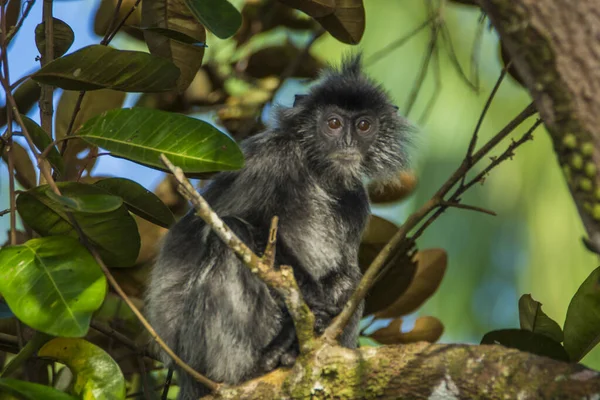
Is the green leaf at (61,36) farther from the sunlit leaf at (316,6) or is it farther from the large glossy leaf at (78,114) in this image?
the sunlit leaf at (316,6)

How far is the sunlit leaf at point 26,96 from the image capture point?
13.6 feet

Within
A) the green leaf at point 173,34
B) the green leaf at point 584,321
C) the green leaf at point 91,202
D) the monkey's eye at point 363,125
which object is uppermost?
the green leaf at point 173,34

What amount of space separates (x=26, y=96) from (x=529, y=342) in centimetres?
281

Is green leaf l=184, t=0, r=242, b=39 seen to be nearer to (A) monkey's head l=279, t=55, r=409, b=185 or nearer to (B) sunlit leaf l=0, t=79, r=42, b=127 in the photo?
(A) monkey's head l=279, t=55, r=409, b=185

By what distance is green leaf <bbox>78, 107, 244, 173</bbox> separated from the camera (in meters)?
2.77

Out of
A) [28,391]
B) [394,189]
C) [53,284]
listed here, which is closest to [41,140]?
[53,284]

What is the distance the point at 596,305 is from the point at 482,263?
709cm

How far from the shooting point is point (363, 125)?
448cm

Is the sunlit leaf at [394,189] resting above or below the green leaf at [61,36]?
below

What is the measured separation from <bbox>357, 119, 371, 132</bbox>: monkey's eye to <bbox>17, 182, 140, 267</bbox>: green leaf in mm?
1733

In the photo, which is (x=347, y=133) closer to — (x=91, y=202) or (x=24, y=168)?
(x=24, y=168)

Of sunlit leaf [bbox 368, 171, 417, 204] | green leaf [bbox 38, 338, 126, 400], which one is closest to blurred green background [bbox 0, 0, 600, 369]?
sunlit leaf [bbox 368, 171, 417, 204]

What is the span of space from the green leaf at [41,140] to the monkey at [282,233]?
80cm

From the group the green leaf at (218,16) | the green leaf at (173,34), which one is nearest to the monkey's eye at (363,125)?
the green leaf at (173,34)
